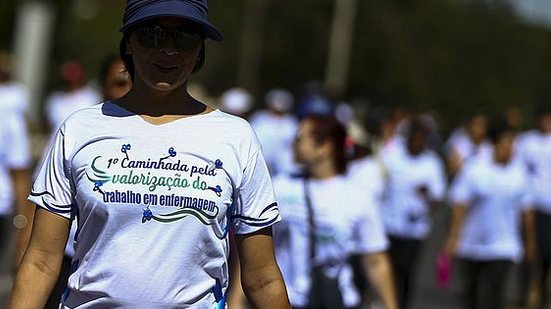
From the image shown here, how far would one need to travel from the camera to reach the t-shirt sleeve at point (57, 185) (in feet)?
14.2

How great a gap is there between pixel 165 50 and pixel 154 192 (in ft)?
1.33

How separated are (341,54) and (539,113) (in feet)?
127

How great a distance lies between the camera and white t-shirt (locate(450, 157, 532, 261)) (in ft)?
40.2

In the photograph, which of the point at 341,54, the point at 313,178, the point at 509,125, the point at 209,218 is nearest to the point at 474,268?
the point at 509,125

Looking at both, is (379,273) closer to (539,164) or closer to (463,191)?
(463,191)

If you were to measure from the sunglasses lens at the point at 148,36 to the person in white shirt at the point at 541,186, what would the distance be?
34.7 ft

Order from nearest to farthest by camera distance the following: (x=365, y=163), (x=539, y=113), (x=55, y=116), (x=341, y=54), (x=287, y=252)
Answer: (x=287, y=252) → (x=365, y=163) → (x=55, y=116) → (x=539, y=113) → (x=341, y=54)

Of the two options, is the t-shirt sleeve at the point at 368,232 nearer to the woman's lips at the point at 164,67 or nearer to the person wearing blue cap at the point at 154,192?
the person wearing blue cap at the point at 154,192

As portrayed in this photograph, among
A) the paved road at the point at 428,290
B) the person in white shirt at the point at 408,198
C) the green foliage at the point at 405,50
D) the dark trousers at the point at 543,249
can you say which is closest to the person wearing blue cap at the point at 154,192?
the paved road at the point at 428,290

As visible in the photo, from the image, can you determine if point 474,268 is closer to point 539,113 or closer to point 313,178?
point 539,113

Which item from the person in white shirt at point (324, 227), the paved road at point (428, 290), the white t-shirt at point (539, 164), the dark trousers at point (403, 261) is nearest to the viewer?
the person in white shirt at point (324, 227)

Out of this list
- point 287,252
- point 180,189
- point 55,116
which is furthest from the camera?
point 55,116

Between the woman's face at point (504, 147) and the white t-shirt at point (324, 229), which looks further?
the woman's face at point (504, 147)

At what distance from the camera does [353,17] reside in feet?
180
